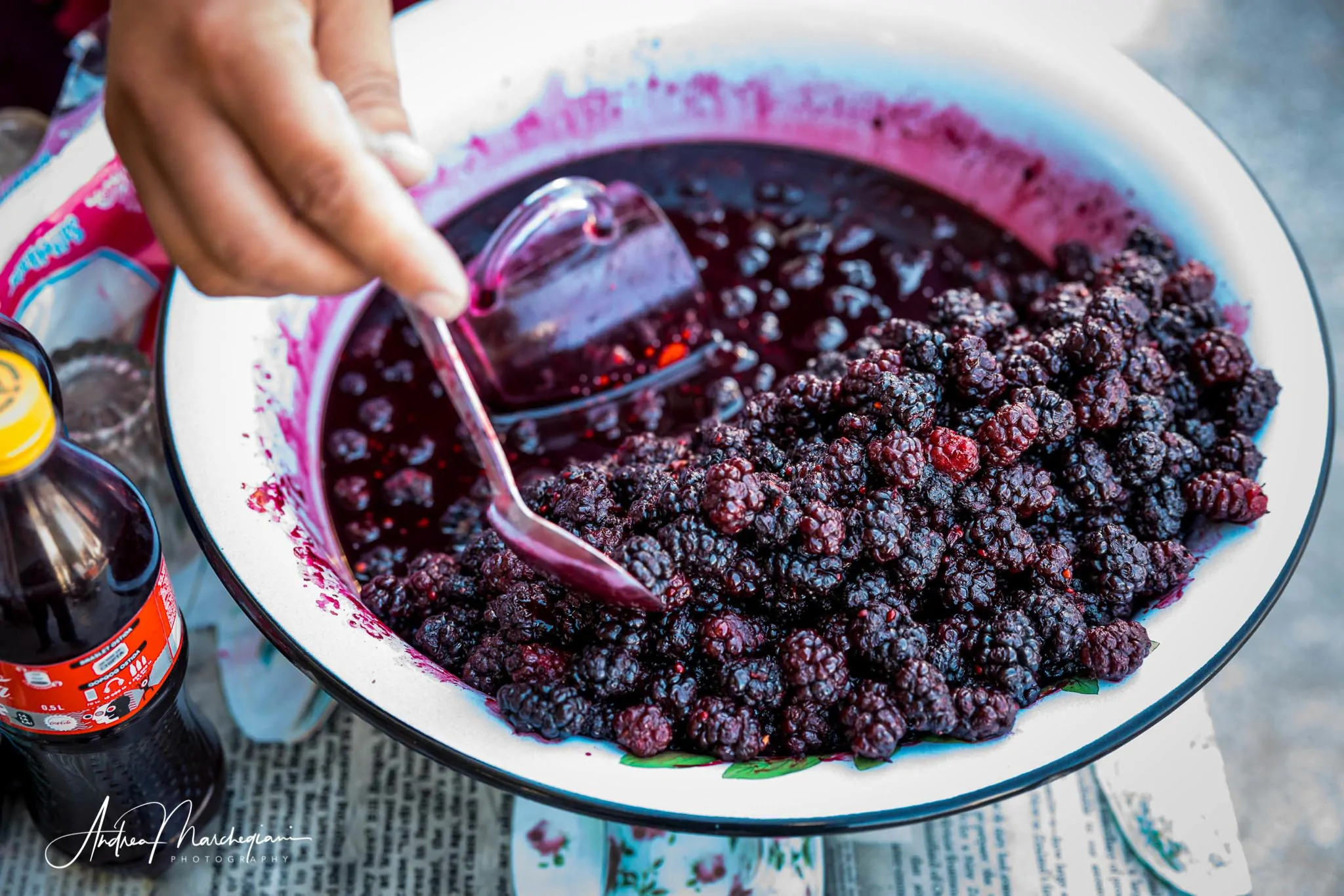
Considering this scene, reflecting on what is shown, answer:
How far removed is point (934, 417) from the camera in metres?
1.00

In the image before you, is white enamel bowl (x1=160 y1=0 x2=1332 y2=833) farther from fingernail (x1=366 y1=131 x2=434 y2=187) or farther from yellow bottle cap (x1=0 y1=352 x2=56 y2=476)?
fingernail (x1=366 y1=131 x2=434 y2=187)

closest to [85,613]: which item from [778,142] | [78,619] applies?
[78,619]

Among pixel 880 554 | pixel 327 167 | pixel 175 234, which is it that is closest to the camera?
pixel 327 167

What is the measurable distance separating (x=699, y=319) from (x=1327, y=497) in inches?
46.3

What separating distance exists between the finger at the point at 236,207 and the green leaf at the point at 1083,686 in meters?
0.68

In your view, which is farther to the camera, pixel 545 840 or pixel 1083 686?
pixel 545 840

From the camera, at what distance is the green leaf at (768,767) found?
2.86 ft

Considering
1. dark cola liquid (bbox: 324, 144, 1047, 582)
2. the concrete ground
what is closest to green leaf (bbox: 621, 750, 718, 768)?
dark cola liquid (bbox: 324, 144, 1047, 582)

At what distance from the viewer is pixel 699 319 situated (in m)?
1.35

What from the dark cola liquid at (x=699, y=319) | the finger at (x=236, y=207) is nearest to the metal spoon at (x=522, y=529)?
the finger at (x=236, y=207)

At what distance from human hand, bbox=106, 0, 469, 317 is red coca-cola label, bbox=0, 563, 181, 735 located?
312 mm

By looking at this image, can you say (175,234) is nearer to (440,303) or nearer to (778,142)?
(440,303)

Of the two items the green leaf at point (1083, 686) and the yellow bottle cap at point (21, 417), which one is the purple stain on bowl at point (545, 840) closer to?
the green leaf at point (1083, 686)

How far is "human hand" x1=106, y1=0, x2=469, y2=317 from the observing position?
2.28 ft
